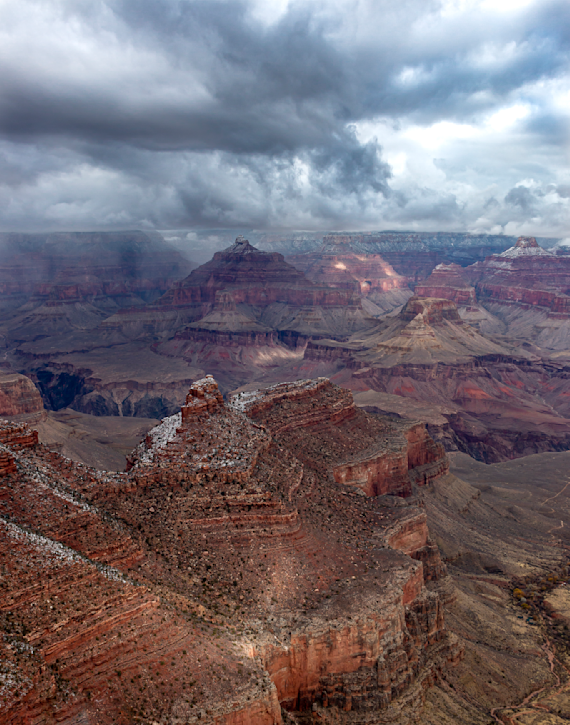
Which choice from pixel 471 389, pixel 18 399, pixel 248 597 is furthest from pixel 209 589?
pixel 471 389

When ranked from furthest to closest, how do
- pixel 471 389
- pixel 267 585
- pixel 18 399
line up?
pixel 471 389
pixel 18 399
pixel 267 585

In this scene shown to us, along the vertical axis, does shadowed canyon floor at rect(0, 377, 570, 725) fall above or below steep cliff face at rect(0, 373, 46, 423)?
above

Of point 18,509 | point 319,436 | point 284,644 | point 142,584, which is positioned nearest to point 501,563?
point 319,436

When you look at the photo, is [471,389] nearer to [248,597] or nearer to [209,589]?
[248,597]

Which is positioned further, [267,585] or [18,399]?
[18,399]

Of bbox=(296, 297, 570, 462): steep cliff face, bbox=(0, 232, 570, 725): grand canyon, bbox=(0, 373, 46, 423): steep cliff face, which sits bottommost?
bbox=(296, 297, 570, 462): steep cliff face

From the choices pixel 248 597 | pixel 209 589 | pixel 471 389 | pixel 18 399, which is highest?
pixel 209 589

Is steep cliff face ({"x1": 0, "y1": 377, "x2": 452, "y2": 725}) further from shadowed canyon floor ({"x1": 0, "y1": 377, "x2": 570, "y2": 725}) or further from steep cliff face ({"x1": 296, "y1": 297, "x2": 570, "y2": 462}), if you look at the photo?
steep cliff face ({"x1": 296, "y1": 297, "x2": 570, "y2": 462})

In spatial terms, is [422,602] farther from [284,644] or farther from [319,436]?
[319,436]

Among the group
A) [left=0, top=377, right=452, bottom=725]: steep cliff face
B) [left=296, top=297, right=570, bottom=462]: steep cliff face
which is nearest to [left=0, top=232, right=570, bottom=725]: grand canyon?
[left=0, top=377, right=452, bottom=725]: steep cliff face

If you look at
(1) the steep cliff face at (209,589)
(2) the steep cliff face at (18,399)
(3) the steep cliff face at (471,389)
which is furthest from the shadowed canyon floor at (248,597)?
(2) the steep cliff face at (18,399)
